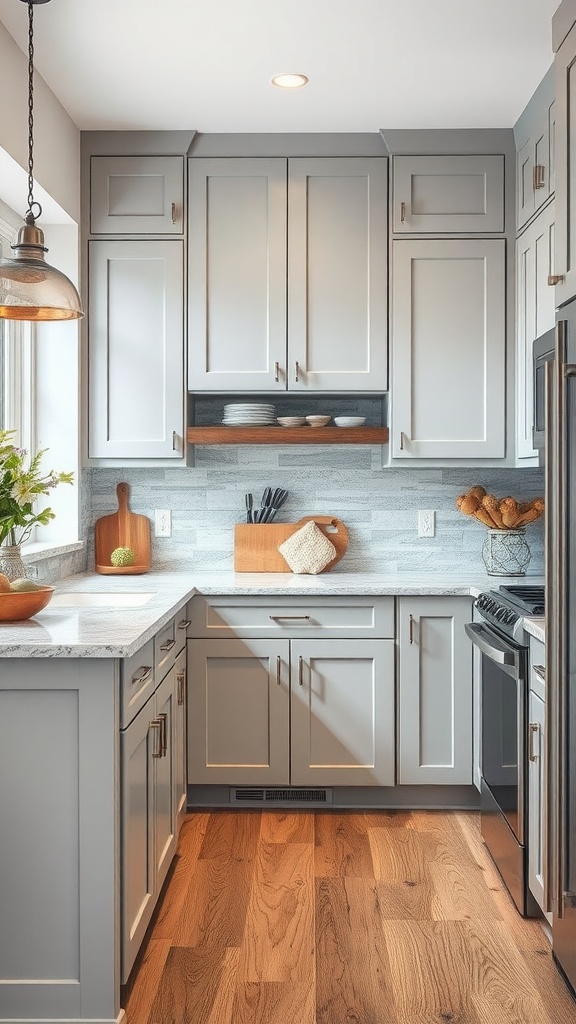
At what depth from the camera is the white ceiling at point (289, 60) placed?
2.58 metres

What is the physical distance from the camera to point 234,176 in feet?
11.6

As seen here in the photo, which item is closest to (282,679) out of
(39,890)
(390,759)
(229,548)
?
(390,759)

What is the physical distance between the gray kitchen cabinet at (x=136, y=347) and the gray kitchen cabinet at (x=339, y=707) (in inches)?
40.7

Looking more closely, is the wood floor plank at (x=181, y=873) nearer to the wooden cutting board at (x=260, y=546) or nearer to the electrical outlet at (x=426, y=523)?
the wooden cutting board at (x=260, y=546)

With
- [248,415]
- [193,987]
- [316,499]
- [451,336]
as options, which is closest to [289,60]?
[451,336]

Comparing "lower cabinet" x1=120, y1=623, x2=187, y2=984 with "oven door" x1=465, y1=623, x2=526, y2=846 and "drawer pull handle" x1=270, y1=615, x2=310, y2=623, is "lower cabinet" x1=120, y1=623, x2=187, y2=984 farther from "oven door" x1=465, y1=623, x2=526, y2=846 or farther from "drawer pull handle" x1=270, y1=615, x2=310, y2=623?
"oven door" x1=465, y1=623, x2=526, y2=846

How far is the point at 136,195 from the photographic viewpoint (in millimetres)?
3555

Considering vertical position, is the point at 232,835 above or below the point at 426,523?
below

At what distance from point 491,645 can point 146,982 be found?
1.38 metres

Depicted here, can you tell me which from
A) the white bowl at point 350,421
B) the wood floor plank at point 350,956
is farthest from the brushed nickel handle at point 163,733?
the white bowl at point 350,421

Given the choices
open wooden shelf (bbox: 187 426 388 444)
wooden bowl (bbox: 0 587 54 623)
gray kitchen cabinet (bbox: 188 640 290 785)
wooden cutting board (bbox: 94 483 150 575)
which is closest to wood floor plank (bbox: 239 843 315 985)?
gray kitchen cabinet (bbox: 188 640 290 785)

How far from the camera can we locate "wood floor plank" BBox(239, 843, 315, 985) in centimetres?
229

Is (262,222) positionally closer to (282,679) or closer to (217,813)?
(282,679)

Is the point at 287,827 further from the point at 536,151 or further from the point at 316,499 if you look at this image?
the point at 536,151
